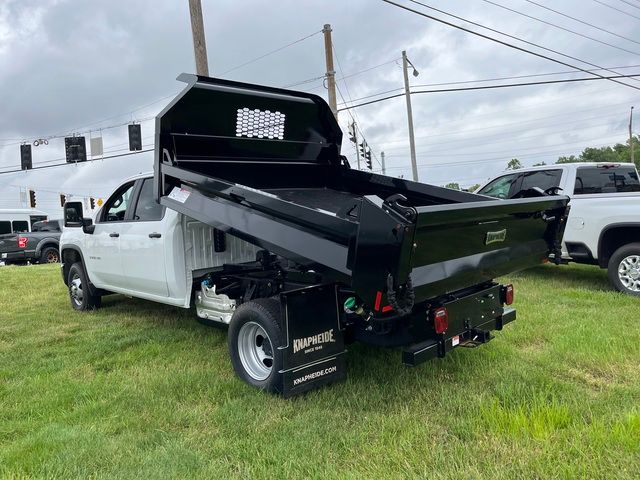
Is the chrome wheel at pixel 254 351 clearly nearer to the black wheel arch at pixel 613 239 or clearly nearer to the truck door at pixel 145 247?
the truck door at pixel 145 247

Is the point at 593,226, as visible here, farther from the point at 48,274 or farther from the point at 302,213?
the point at 48,274

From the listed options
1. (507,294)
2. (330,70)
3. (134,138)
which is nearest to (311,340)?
(507,294)

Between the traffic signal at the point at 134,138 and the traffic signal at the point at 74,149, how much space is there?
405 cm

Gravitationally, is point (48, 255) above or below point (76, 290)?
above

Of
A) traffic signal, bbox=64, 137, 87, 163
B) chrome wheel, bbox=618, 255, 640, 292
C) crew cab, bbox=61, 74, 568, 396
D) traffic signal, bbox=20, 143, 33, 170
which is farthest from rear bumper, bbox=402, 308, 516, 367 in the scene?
traffic signal, bbox=20, 143, 33, 170

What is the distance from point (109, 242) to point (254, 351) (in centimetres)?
310

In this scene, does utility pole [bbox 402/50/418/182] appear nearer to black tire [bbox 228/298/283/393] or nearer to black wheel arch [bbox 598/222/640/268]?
black wheel arch [bbox 598/222/640/268]

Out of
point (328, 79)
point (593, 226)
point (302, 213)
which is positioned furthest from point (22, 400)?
point (328, 79)

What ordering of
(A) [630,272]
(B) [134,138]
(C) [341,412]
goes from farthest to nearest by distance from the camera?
(B) [134,138], (A) [630,272], (C) [341,412]

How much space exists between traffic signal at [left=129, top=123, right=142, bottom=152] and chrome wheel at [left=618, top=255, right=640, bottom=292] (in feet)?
70.8

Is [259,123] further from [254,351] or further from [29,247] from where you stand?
[29,247]

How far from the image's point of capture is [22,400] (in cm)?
422

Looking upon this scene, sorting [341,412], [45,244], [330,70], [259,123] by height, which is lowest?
[341,412]

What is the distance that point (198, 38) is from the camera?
40.8 feet
